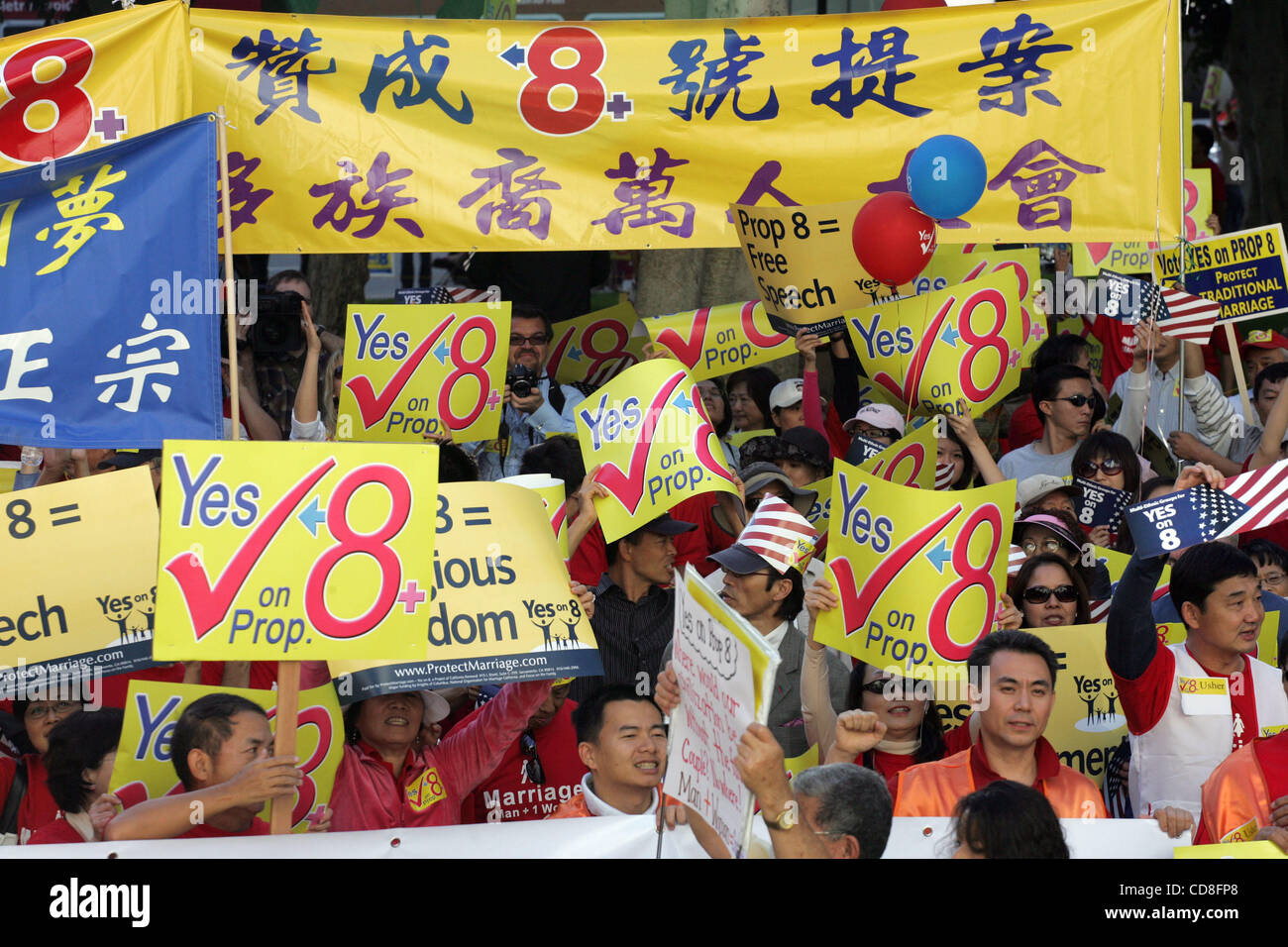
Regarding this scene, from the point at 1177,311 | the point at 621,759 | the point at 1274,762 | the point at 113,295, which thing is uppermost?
the point at 113,295

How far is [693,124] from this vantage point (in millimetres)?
6766

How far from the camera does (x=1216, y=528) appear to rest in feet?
15.5

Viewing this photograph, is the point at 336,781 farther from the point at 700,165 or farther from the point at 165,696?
the point at 700,165

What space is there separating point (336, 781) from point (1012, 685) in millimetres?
2009

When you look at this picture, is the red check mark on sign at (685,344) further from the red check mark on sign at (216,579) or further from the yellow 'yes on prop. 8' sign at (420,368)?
the red check mark on sign at (216,579)

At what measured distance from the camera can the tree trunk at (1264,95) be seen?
1423cm

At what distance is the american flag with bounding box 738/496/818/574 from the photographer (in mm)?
5395

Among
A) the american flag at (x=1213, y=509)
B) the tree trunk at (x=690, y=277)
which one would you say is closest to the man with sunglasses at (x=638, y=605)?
the american flag at (x=1213, y=509)

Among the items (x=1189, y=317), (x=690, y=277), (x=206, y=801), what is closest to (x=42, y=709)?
(x=206, y=801)

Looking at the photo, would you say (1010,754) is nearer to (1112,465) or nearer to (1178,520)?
(1178,520)

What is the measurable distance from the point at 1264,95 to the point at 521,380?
9.30m

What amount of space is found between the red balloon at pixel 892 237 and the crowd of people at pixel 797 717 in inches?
25.1

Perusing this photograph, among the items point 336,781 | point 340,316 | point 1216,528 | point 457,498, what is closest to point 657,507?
point 457,498

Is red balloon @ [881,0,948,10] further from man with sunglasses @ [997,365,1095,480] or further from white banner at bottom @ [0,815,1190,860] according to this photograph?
white banner at bottom @ [0,815,1190,860]
